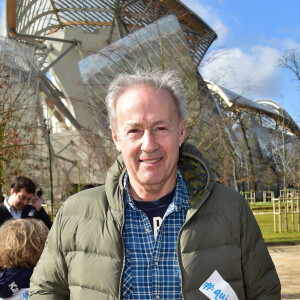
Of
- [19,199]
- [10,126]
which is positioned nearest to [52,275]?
[19,199]

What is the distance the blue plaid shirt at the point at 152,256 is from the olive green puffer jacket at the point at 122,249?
0.22 feet

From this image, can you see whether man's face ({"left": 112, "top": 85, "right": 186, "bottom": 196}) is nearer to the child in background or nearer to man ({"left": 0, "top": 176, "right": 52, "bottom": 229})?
the child in background

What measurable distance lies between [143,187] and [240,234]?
16.7 inches

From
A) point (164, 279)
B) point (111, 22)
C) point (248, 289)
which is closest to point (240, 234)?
point (248, 289)

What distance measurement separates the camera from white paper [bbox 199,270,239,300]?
1.80m

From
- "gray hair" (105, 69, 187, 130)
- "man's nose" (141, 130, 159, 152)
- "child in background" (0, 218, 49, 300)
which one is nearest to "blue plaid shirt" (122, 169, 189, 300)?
"man's nose" (141, 130, 159, 152)

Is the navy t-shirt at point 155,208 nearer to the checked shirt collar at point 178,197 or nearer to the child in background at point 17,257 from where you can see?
the checked shirt collar at point 178,197

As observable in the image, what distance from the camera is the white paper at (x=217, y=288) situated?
180 centimetres

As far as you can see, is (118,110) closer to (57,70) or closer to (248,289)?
(248,289)

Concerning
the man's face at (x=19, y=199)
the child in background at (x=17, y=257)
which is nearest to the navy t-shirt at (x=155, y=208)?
the child in background at (x=17, y=257)

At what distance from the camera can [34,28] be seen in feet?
140

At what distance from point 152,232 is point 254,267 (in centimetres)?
42

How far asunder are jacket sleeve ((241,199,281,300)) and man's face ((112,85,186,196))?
372 mm

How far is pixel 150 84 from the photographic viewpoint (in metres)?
1.96
